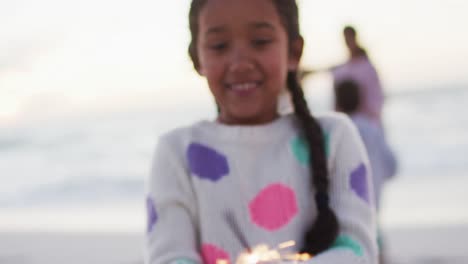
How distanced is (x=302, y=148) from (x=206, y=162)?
22cm

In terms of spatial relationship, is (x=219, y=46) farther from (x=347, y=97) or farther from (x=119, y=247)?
(x=119, y=247)

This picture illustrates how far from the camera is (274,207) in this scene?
70.4 inches

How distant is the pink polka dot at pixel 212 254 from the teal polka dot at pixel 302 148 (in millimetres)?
276

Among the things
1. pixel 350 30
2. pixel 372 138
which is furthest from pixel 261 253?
pixel 350 30

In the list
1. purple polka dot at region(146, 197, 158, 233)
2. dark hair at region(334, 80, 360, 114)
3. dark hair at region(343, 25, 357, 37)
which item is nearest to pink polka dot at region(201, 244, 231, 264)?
purple polka dot at region(146, 197, 158, 233)

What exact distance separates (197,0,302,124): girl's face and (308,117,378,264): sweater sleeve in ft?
0.66

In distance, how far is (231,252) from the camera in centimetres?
178

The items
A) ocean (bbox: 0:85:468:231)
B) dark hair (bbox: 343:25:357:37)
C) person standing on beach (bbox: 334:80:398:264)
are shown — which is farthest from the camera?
ocean (bbox: 0:85:468:231)

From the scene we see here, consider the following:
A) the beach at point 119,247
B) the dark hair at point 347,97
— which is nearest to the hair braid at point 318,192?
the dark hair at point 347,97

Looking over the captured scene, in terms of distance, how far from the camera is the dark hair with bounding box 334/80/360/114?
495 centimetres

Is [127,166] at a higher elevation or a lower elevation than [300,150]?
lower

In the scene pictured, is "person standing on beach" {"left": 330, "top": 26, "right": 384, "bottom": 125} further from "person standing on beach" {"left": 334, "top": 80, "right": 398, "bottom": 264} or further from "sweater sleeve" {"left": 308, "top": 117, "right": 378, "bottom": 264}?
"sweater sleeve" {"left": 308, "top": 117, "right": 378, "bottom": 264}

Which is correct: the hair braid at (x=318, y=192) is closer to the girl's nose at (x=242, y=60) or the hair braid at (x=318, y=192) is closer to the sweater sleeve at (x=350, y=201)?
the sweater sleeve at (x=350, y=201)

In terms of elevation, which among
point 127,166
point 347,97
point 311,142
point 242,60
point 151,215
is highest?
point 242,60
